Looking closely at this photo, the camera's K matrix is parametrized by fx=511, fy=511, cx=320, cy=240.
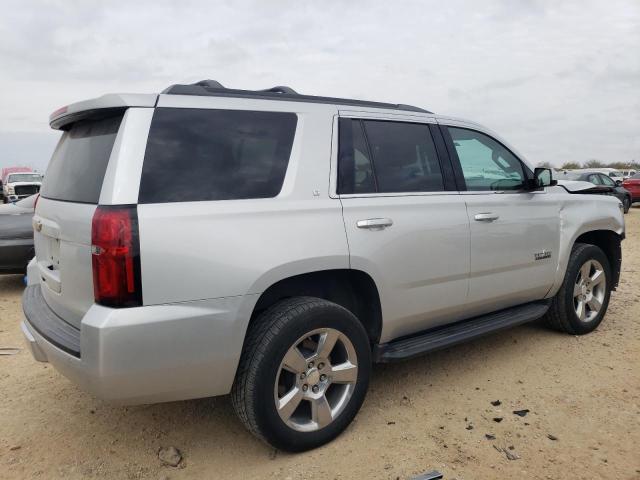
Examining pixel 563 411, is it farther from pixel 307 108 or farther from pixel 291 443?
pixel 307 108

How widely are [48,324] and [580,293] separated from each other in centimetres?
427

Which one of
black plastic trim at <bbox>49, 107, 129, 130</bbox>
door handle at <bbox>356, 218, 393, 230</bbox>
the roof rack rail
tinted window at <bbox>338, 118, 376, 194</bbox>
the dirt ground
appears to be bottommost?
the dirt ground

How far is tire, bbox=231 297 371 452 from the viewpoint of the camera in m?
2.57

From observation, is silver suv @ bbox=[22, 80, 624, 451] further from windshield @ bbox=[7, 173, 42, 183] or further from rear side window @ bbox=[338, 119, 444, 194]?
windshield @ bbox=[7, 173, 42, 183]

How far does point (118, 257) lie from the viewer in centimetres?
224

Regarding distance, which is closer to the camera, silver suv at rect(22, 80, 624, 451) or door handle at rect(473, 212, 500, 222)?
silver suv at rect(22, 80, 624, 451)

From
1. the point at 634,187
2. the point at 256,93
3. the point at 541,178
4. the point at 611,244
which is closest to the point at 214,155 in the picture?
the point at 256,93

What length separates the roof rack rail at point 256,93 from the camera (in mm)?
2641

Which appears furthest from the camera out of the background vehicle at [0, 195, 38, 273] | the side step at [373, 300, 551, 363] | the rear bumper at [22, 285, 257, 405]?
the background vehicle at [0, 195, 38, 273]

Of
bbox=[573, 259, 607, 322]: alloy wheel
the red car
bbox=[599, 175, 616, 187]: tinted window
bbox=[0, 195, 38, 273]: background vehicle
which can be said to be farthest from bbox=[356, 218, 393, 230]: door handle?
the red car

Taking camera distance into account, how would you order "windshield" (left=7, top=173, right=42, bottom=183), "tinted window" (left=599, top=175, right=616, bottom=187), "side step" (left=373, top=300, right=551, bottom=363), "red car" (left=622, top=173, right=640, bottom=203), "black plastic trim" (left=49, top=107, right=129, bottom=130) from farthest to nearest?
"windshield" (left=7, top=173, right=42, bottom=183) → "red car" (left=622, top=173, right=640, bottom=203) → "tinted window" (left=599, top=175, right=616, bottom=187) → "side step" (left=373, top=300, right=551, bottom=363) → "black plastic trim" (left=49, top=107, right=129, bottom=130)

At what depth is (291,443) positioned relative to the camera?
107 inches

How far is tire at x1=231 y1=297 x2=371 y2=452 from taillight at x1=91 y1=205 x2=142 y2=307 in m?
0.67

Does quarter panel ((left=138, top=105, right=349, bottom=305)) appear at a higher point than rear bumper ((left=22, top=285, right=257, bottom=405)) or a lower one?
higher
